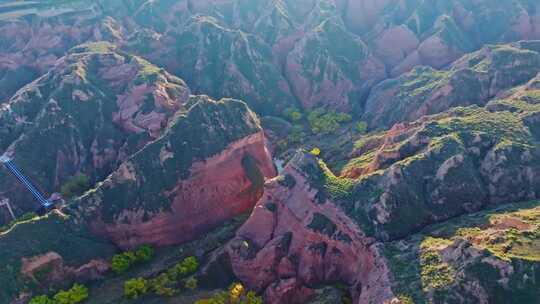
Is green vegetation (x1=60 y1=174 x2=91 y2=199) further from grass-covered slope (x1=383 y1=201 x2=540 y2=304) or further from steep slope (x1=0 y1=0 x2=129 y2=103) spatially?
grass-covered slope (x1=383 y1=201 x2=540 y2=304)

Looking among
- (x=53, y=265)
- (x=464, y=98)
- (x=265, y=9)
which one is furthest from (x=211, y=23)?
(x=53, y=265)

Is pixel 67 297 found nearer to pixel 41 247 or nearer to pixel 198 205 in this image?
pixel 41 247

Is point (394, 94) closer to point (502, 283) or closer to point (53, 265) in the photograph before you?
point (502, 283)

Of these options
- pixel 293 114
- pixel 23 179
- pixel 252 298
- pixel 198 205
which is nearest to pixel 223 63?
pixel 293 114

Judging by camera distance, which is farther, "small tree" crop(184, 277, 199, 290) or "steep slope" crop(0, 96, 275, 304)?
"steep slope" crop(0, 96, 275, 304)

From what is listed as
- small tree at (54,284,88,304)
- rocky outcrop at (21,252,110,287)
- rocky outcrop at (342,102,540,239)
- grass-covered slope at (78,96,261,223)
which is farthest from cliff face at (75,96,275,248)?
rocky outcrop at (342,102,540,239)
